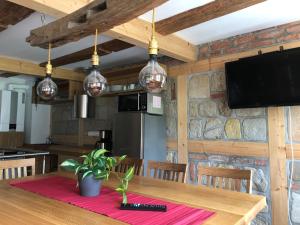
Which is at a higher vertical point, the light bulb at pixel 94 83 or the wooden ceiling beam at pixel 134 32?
the wooden ceiling beam at pixel 134 32

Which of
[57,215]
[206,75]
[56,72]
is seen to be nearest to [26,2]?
[57,215]

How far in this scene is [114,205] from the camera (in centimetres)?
146

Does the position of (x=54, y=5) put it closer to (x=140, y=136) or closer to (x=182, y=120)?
(x=140, y=136)

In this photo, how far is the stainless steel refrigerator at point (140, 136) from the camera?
132 inches

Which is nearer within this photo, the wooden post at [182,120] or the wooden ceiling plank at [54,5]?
the wooden ceiling plank at [54,5]

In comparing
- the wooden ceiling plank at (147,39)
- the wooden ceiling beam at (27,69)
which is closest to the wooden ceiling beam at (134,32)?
the wooden ceiling plank at (147,39)

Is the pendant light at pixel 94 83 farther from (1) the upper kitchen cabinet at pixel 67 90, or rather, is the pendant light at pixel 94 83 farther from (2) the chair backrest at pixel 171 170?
(1) the upper kitchen cabinet at pixel 67 90

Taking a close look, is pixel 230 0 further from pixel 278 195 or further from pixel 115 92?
pixel 115 92

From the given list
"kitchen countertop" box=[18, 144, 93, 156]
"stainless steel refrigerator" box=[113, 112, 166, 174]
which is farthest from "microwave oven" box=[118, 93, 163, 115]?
"kitchen countertop" box=[18, 144, 93, 156]

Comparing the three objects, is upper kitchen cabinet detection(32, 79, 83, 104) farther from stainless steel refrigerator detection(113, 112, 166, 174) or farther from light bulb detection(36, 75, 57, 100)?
light bulb detection(36, 75, 57, 100)

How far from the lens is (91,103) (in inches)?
192

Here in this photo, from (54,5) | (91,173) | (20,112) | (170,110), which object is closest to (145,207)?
(91,173)

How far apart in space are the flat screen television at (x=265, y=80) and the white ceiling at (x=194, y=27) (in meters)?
0.38

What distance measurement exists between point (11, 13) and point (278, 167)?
3113 millimetres
